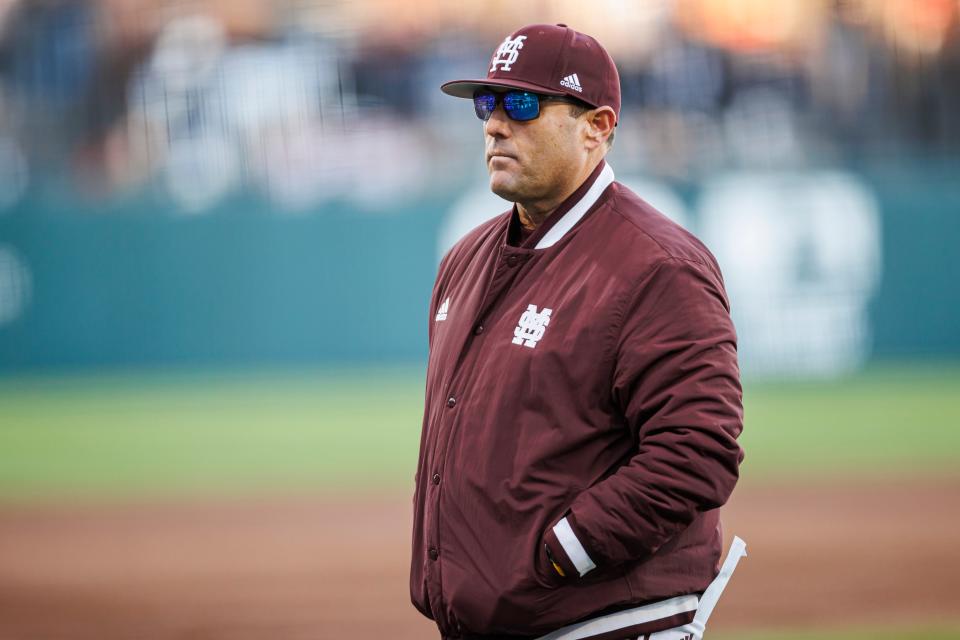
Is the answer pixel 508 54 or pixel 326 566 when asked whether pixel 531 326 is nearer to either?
pixel 508 54

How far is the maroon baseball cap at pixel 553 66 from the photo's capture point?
237cm

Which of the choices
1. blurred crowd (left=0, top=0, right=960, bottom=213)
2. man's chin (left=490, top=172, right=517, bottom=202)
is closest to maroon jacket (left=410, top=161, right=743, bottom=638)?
man's chin (left=490, top=172, right=517, bottom=202)

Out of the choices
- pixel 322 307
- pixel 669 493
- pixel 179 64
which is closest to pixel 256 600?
pixel 669 493

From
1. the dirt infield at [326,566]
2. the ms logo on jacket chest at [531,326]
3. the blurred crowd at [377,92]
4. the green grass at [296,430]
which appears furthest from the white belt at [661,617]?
the blurred crowd at [377,92]

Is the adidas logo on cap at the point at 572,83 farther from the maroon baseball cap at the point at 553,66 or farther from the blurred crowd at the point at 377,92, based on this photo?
the blurred crowd at the point at 377,92

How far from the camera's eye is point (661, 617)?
2248 mm

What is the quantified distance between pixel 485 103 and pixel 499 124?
0.20 feet

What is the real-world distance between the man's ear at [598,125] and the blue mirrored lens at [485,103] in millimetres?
199

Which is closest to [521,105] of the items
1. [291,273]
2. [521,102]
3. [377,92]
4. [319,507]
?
[521,102]

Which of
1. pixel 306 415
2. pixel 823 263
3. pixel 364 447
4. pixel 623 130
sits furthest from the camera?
pixel 623 130

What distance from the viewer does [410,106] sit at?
14.4 metres

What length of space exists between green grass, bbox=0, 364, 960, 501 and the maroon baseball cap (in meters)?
6.50

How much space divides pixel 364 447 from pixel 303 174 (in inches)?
193

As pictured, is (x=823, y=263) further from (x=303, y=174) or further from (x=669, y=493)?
(x=669, y=493)
